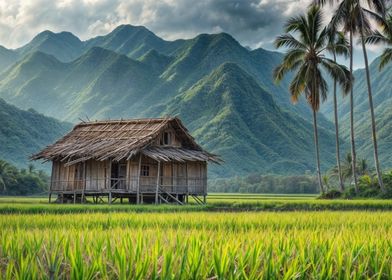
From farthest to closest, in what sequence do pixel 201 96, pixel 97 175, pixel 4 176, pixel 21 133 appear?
1. pixel 201 96
2. pixel 21 133
3. pixel 4 176
4. pixel 97 175

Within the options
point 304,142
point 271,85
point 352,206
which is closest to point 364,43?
point 352,206

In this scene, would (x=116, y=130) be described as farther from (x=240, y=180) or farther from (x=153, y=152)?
(x=240, y=180)

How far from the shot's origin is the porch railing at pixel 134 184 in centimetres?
2866

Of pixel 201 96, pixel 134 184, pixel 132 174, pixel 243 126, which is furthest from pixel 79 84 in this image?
pixel 134 184

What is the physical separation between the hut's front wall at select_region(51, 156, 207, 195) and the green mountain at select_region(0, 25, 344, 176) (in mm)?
63146

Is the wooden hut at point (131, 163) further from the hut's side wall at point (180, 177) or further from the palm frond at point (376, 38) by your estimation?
the palm frond at point (376, 38)

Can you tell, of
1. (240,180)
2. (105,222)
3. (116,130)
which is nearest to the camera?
(105,222)

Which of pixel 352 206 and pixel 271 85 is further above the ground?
pixel 271 85

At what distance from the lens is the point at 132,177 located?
28875 millimetres

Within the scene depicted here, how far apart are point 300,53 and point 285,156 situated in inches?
2903

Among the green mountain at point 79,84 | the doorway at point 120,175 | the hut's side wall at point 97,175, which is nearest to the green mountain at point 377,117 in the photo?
the doorway at point 120,175

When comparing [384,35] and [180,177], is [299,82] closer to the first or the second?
[384,35]

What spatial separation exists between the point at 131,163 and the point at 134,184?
1.28 meters

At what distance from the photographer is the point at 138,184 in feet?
90.1
